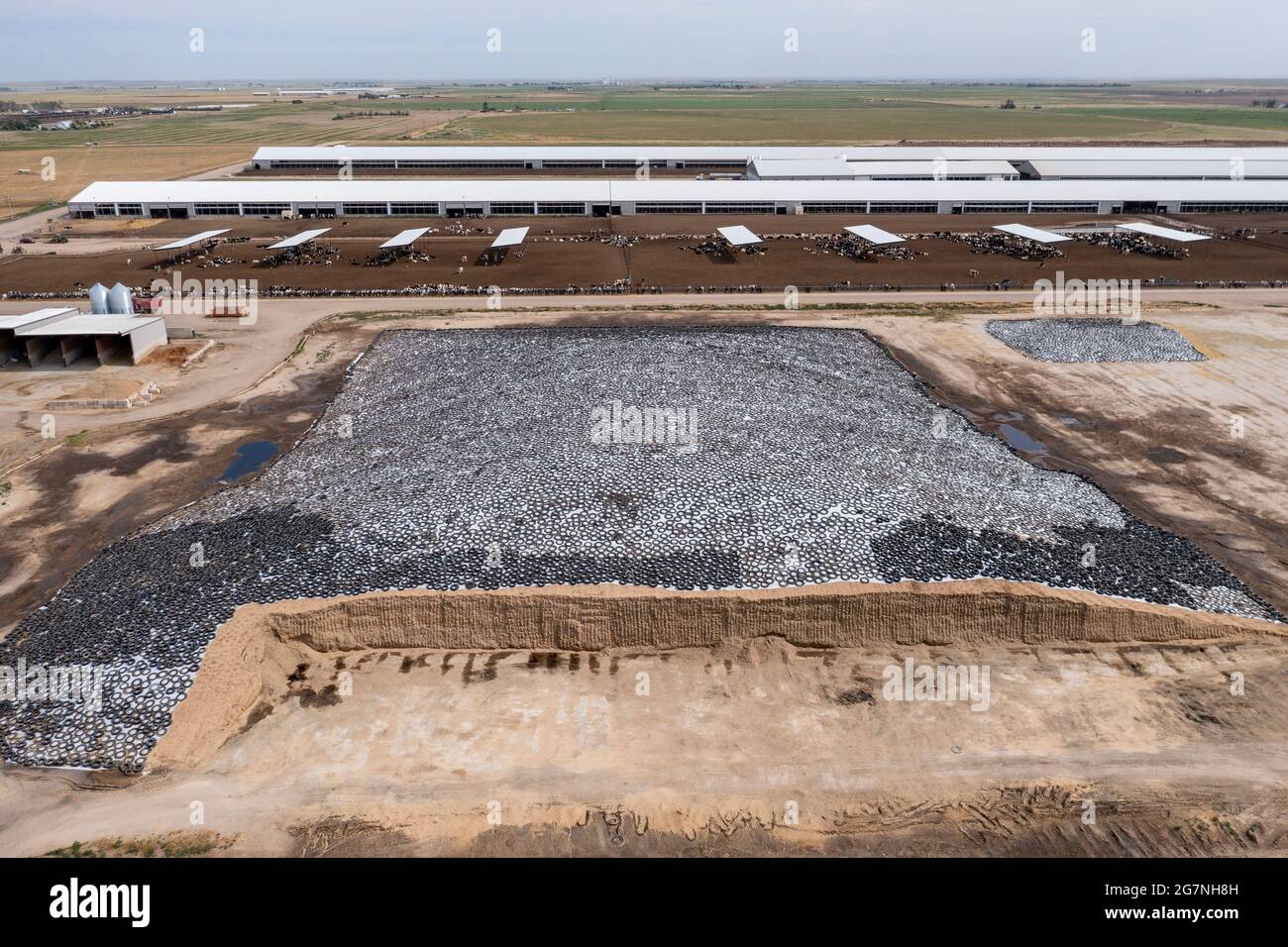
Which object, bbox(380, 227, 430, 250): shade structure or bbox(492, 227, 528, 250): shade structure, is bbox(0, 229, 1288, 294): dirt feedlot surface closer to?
bbox(492, 227, 528, 250): shade structure

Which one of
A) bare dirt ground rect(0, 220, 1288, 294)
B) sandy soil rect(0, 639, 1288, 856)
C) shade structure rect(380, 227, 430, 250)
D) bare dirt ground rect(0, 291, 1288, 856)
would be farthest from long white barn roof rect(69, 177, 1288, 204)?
sandy soil rect(0, 639, 1288, 856)

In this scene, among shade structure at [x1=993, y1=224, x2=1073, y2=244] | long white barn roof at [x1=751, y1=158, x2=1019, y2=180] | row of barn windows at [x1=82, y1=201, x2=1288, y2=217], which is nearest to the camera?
shade structure at [x1=993, y1=224, x2=1073, y2=244]

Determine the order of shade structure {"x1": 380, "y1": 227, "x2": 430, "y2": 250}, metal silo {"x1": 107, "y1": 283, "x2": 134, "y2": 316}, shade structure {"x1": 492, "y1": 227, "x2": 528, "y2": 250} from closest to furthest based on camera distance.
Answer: metal silo {"x1": 107, "y1": 283, "x2": 134, "y2": 316} < shade structure {"x1": 492, "y1": 227, "x2": 528, "y2": 250} < shade structure {"x1": 380, "y1": 227, "x2": 430, "y2": 250}

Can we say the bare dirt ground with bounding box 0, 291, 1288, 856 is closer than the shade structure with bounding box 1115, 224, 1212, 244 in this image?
Yes

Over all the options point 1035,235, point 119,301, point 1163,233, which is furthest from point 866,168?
point 119,301

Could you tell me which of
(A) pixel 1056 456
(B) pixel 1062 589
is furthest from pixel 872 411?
(B) pixel 1062 589

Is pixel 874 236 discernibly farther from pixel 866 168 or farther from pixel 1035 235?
pixel 866 168

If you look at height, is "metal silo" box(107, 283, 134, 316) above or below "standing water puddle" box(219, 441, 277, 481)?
above
